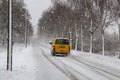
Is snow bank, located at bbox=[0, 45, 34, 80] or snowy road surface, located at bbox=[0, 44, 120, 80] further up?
snow bank, located at bbox=[0, 45, 34, 80]

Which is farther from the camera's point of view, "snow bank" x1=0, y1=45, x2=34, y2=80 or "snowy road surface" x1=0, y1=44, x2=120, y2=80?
"snowy road surface" x1=0, y1=44, x2=120, y2=80

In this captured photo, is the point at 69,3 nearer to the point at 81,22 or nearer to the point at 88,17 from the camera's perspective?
the point at 81,22

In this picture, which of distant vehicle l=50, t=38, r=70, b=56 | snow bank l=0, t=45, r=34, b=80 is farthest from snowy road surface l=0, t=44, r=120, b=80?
distant vehicle l=50, t=38, r=70, b=56

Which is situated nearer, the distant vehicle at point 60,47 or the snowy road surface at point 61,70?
the snowy road surface at point 61,70

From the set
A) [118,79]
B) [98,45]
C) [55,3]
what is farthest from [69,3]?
[118,79]

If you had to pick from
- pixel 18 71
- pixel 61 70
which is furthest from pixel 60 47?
pixel 18 71

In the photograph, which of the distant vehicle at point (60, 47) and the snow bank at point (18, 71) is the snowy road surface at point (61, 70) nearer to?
the snow bank at point (18, 71)

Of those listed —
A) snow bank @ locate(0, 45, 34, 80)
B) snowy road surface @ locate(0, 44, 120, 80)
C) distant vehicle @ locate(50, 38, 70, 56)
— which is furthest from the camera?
distant vehicle @ locate(50, 38, 70, 56)

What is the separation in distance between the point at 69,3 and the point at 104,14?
18255 millimetres

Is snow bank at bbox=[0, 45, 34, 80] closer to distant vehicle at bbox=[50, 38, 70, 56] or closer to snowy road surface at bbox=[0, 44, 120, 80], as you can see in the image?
snowy road surface at bbox=[0, 44, 120, 80]

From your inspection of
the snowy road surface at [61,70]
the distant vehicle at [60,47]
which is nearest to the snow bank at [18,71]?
the snowy road surface at [61,70]

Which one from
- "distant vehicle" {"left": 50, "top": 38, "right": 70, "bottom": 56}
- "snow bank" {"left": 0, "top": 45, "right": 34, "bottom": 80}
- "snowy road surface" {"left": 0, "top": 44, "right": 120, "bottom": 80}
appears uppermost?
"distant vehicle" {"left": 50, "top": 38, "right": 70, "bottom": 56}

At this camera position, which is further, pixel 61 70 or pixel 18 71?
pixel 61 70

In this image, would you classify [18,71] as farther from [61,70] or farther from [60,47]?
[60,47]
